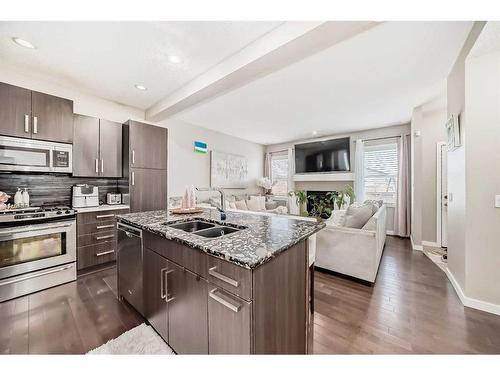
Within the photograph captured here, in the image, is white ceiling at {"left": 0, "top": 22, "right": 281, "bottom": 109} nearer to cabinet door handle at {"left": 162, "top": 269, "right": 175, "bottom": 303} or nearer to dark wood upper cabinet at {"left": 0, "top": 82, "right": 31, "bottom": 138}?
dark wood upper cabinet at {"left": 0, "top": 82, "right": 31, "bottom": 138}

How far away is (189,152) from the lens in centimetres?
434

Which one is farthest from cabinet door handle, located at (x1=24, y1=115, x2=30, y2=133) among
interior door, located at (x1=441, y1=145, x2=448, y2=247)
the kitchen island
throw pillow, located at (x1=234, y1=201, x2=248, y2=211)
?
interior door, located at (x1=441, y1=145, x2=448, y2=247)

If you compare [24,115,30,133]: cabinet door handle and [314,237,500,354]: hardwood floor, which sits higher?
[24,115,30,133]: cabinet door handle

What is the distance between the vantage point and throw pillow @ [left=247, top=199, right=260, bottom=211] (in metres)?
5.16

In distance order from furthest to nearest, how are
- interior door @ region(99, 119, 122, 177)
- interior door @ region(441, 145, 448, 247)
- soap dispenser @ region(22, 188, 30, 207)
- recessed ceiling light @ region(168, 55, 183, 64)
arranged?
interior door @ region(441, 145, 448, 247) → interior door @ region(99, 119, 122, 177) → soap dispenser @ region(22, 188, 30, 207) → recessed ceiling light @ region(168, 55, 183, 64)

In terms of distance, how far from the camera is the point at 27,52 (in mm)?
2023

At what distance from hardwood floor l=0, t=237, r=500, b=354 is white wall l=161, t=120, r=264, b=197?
2.22 metres

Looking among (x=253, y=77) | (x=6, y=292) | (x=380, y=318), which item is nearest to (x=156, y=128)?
(x=253, y=77)

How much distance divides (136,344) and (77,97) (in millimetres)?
3324

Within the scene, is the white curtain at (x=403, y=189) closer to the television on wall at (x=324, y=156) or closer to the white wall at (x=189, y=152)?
the television on wall at (x=324, y=156)

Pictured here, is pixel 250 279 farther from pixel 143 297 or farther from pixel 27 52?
pixel 27 52

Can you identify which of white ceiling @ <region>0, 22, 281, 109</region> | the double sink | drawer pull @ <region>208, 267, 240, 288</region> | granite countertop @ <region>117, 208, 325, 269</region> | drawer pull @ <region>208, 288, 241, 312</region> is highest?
white ceiling @ <region>0, 22, 281, 109</region>

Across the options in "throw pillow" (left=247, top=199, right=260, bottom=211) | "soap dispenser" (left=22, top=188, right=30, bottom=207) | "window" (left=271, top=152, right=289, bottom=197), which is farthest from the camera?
"window" (left=271, top=152, right=289, bottom=197)
